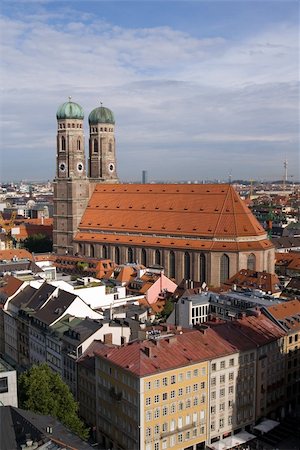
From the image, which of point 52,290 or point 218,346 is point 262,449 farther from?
point 52,290

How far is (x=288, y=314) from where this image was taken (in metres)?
65.0

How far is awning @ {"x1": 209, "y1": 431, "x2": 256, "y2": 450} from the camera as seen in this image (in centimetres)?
5188

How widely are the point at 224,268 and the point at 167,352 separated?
54.2 metres

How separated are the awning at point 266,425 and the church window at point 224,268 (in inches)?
1883

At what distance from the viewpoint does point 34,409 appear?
46781 millimetres

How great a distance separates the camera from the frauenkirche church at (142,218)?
103625mm

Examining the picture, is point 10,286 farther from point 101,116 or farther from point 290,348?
point 101,116

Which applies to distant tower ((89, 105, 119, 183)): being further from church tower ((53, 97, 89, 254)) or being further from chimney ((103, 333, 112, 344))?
chimney ((103, 333, 112, 344))

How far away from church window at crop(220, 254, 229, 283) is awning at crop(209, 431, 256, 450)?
163 ft

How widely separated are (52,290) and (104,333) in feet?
48.4

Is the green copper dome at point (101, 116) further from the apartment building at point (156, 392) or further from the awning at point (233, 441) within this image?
the awning at point (233, 441)

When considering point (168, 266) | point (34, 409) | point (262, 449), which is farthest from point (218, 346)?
point (168, 266)

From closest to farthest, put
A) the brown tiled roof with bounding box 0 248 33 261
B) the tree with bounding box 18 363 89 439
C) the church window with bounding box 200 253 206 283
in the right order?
the tree with bounding box 18 363 89 439 < the church window with bounding box 200 253 206 283 < the brown tiled roof with bounding box 0 248 33 261

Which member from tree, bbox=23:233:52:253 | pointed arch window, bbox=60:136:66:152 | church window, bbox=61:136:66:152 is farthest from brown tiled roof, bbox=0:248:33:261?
church window, bbox=61:136:66:152
